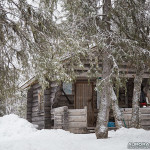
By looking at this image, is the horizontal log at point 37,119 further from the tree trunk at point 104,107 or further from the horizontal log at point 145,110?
the tree trunk at point 104,107

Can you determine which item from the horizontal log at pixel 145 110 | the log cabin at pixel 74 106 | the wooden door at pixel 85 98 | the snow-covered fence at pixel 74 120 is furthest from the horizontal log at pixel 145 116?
the wooden door at pixel 85 98

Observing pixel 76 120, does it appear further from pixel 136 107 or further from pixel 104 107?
pixel 104 107

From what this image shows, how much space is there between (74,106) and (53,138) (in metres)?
5.26

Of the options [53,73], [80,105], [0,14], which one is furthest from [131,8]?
[80,105]

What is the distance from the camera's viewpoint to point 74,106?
47.6 feet

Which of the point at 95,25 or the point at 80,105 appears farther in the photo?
the point at 80,105

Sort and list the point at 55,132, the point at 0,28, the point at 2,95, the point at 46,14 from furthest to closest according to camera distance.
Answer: the point at 55,132, the point at 2,95, the point at 46,14, the point at 0,28

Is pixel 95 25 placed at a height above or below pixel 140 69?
above

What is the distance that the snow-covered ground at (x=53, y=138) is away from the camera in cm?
695

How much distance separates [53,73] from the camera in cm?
703

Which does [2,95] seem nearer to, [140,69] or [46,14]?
[46,14]

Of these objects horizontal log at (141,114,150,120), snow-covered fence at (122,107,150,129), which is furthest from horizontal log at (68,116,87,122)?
horizontal log at (141,114,150,120)

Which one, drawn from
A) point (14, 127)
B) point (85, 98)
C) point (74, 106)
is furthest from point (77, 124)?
point (14, 127)

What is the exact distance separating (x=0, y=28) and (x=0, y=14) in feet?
1.39
